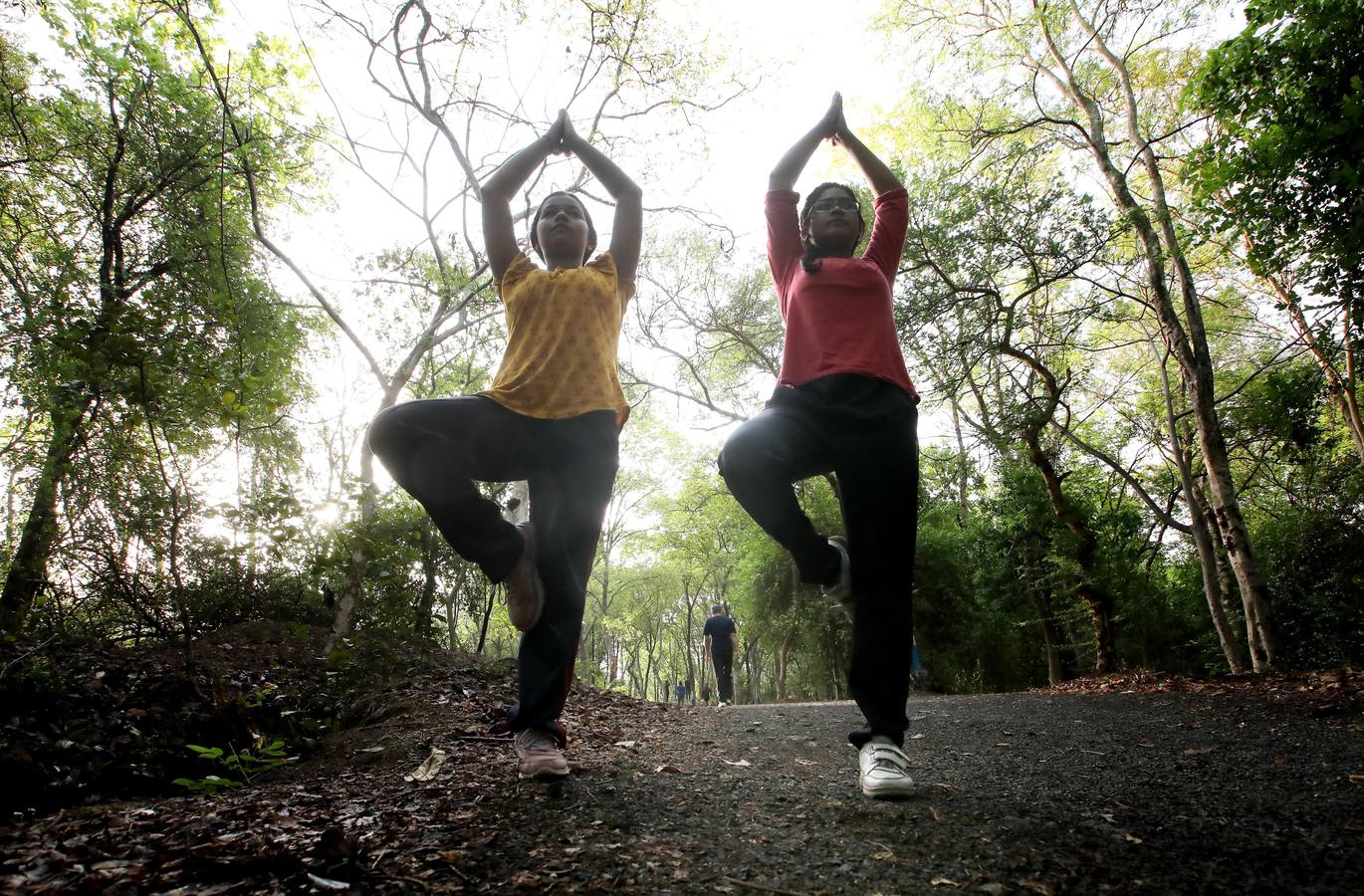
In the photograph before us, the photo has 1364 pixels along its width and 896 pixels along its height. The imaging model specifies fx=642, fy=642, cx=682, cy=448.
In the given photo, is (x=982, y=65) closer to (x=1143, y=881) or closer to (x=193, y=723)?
(x=1143, y=881)

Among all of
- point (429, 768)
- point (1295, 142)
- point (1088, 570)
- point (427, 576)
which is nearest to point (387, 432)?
point (429, 768)

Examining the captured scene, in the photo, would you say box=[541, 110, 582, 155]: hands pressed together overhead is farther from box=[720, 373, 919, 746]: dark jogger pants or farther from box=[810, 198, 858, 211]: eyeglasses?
box=[720, 373, 919, 746]: dark jogger pants

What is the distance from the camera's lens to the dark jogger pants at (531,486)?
2047 mm

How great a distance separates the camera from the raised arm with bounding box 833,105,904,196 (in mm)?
2871

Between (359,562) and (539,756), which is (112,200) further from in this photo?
(539,756)

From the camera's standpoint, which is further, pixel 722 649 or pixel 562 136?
pixel 722 649

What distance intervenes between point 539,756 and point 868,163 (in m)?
2.73

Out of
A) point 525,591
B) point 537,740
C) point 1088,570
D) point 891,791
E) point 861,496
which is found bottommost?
point 891,791

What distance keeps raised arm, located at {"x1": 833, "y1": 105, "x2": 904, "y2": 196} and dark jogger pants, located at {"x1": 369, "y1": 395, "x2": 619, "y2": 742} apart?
1640 mm

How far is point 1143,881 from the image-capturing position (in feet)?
4.04

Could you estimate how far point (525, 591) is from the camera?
7.04ft

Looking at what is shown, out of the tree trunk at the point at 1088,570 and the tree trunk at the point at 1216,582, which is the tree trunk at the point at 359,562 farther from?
the tree trunk at the point at 1088,570

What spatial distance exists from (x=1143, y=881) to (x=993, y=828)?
386 mm

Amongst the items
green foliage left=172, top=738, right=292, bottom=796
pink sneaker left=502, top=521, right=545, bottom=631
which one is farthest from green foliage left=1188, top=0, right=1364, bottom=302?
green foliage left=172, top=738, right=292, bottom=796
